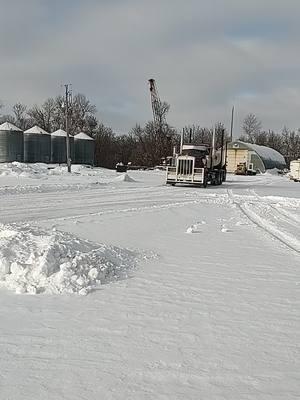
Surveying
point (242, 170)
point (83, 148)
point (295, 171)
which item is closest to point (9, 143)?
point (83, 148)

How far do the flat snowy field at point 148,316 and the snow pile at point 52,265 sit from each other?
18 mm

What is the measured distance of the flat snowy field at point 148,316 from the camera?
164 inches

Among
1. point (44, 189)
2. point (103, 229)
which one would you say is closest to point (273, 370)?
point (103, 229)

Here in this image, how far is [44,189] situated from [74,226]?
14589mm

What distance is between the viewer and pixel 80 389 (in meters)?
4.01

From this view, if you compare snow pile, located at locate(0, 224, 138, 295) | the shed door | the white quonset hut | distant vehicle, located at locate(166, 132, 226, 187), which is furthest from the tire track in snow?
the shed door

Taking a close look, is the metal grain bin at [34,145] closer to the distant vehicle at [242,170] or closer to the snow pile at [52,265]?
the distant vehicle at [242,170]

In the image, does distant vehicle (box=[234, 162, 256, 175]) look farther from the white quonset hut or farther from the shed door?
the shed door

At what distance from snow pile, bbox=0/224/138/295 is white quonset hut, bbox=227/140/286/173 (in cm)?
7377

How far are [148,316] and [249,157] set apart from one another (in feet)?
266

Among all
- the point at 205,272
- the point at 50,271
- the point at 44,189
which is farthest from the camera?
the point at 44,189

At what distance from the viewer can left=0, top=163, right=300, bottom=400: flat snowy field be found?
4176 millimetres

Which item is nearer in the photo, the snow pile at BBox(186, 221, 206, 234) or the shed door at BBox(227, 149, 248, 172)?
the snow pile at BBox(186, 221, 206, 234)

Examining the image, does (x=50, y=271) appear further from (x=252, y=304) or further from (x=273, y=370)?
(x=273, y=370)
